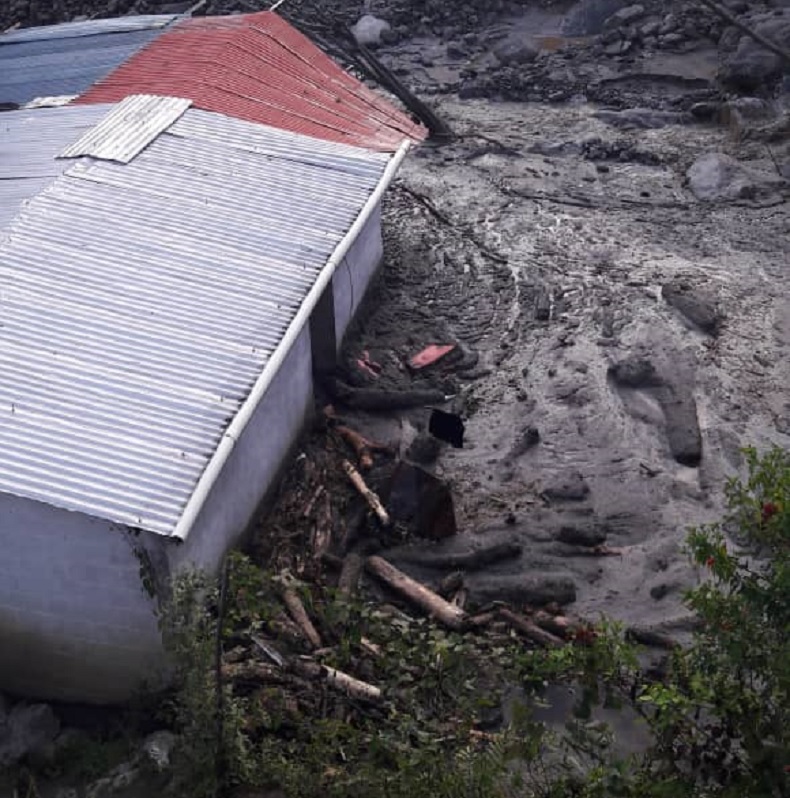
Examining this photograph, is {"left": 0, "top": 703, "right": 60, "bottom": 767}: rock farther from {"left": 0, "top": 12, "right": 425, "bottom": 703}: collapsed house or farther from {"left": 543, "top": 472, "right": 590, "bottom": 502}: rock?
{"left": 543, "top": 472, "right": 590, "bottom": 502}: rock

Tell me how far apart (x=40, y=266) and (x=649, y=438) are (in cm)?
704

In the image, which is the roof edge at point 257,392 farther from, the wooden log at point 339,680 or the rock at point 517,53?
the rock at point 517,53

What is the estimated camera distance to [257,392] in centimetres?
931

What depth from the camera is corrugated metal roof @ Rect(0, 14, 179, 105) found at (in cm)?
1709

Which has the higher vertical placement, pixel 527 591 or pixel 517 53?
pixel 527 591

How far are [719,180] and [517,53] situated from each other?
850cm

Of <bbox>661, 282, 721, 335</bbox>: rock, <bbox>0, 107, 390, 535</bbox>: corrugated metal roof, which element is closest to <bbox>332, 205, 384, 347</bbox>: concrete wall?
<bbox>0, 107, 390, 535</bbox>: corrugated metal roof

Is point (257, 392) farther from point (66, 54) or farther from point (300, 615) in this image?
point (66, 54)

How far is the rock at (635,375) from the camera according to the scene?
12.9 metres

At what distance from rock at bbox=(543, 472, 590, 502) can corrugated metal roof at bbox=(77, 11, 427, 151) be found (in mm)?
6077

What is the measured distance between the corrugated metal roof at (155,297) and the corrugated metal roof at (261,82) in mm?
1035

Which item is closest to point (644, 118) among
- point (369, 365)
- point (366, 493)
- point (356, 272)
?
point (356, 272)

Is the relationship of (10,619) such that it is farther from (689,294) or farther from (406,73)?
(406,73)

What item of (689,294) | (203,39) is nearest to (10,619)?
(689,294)
